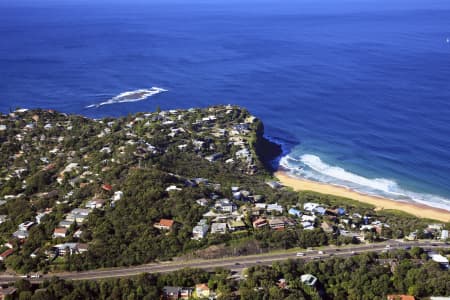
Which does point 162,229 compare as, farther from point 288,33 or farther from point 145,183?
point 288,33

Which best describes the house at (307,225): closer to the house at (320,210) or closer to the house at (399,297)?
the house at (320,210)

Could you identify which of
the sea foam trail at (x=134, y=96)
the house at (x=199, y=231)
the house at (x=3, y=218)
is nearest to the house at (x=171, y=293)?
the house at (x=199, y=231)

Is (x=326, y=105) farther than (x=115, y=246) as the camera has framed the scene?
Yes

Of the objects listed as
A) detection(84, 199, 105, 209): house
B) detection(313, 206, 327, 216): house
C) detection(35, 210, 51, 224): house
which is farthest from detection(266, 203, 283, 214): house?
detection(35, 210, 51, 224): house

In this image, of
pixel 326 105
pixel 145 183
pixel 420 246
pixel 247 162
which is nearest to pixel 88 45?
pixel 326 105

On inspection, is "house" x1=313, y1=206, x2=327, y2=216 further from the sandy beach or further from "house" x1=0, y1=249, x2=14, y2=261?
"house" x1=0, y1=249, x2=14, y2=261

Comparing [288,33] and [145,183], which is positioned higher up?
[288,33]
